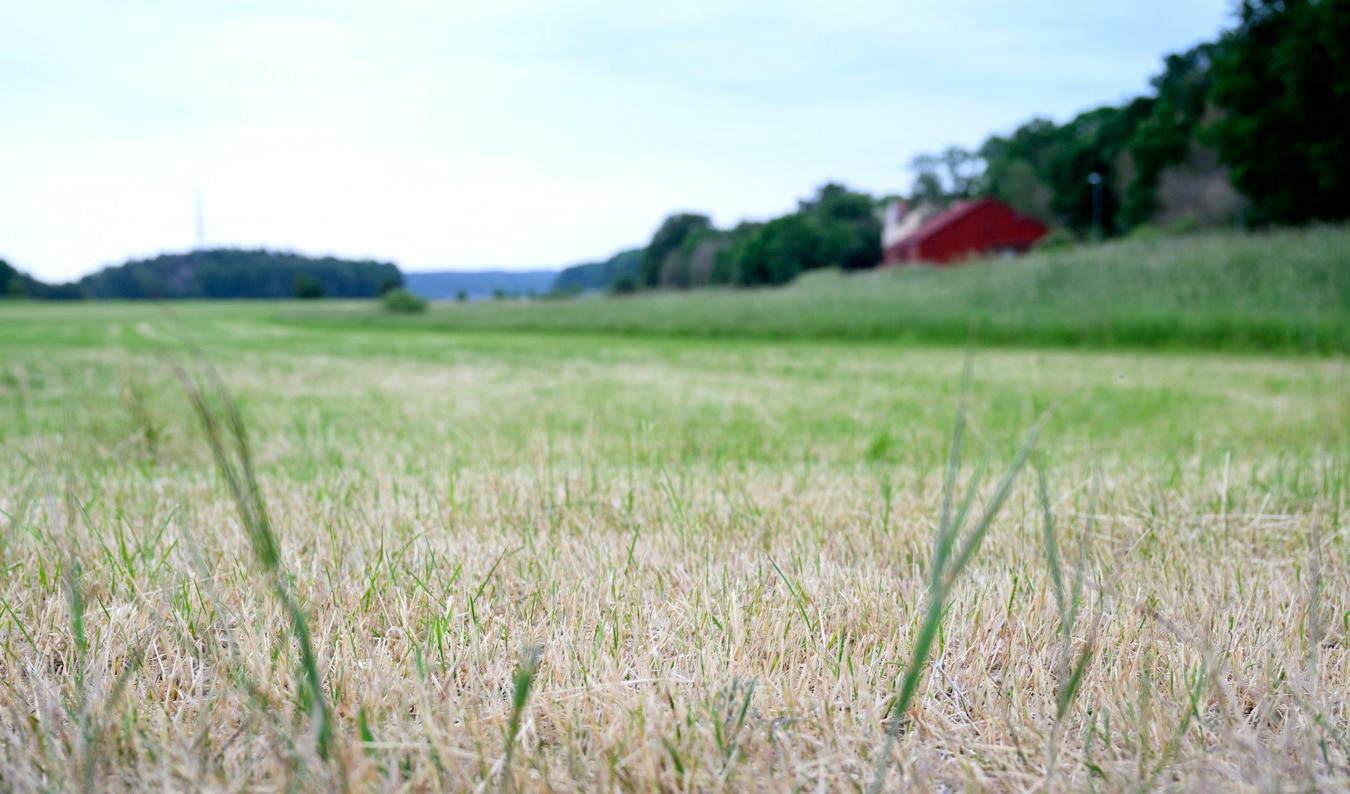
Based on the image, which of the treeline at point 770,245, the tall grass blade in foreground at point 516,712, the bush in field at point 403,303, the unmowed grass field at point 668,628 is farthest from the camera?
the treeline at point 770,245

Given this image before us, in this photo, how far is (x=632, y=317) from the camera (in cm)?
1986

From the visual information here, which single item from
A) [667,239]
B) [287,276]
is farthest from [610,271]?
[287,276]

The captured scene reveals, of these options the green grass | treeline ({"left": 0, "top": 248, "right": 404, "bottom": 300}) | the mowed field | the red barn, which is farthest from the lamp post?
the mowed field

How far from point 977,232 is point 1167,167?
34.2 feet

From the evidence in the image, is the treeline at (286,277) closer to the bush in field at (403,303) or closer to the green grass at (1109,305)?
the bush in field at (403,303)

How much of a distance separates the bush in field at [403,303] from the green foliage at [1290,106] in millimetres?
24836

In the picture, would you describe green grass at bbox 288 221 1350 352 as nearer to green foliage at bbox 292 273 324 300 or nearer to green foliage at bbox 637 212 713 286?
green foliage at bbox 292 273 324 300

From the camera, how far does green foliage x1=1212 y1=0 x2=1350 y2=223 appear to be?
17922 millimetres

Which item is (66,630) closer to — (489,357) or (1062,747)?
(1062,747)

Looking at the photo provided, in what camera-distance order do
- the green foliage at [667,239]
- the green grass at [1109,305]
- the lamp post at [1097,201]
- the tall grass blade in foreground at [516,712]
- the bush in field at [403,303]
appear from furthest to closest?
the green foliage at [667,239] → the lamp post at [1097,201] → the bush in field at [403,303] → the green grass at [1109,305] → the tall grass blade in foreground at [516,712]

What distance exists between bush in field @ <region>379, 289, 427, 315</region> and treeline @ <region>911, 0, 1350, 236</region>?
24.9 metres

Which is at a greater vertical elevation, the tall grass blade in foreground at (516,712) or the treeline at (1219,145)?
the treeline at (1219,145)

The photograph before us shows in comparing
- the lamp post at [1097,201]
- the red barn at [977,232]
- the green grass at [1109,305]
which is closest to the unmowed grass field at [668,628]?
the green grass at [1109,305]

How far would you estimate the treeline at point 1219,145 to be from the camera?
18.3m
